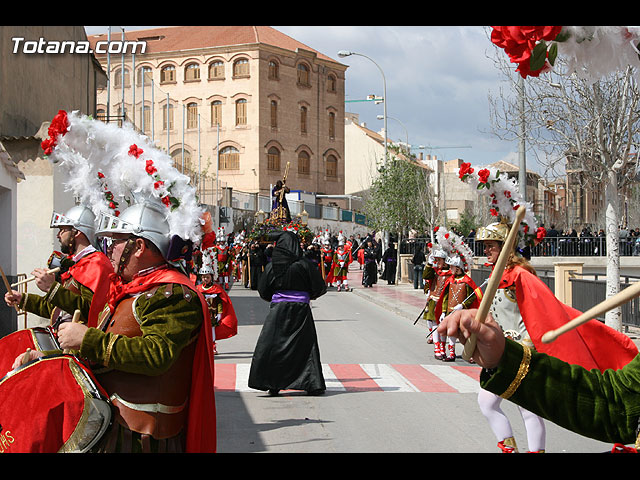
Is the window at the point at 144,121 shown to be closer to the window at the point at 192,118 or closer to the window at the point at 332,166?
the window at the point at 192,118

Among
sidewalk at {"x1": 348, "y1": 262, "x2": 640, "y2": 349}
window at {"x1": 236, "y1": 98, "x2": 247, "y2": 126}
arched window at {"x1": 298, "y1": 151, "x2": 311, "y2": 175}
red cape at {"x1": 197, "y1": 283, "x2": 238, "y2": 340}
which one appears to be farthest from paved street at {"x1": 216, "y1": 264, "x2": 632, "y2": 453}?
arched window at {"x1": 298, "y1": 151, "x2": 311, "y2": 175}

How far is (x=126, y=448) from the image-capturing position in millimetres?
3693

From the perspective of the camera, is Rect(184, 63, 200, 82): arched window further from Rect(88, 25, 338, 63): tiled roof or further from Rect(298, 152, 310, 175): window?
Rect(298, 152, 310, 175): window

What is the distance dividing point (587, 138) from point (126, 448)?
12005 millimetres

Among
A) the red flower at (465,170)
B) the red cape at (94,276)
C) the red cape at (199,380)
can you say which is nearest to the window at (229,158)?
the red flower at (465,170)

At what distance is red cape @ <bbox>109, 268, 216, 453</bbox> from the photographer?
3855mm

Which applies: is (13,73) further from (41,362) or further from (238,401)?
(41,362)

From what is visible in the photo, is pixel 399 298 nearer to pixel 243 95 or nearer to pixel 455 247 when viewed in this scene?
pixel 455 247

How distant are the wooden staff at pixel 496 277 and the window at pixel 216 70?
7146 cm

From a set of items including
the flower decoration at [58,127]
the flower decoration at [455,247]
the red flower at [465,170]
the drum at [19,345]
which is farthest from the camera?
the flower decoration at [455,247]

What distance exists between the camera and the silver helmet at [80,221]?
249 inches
